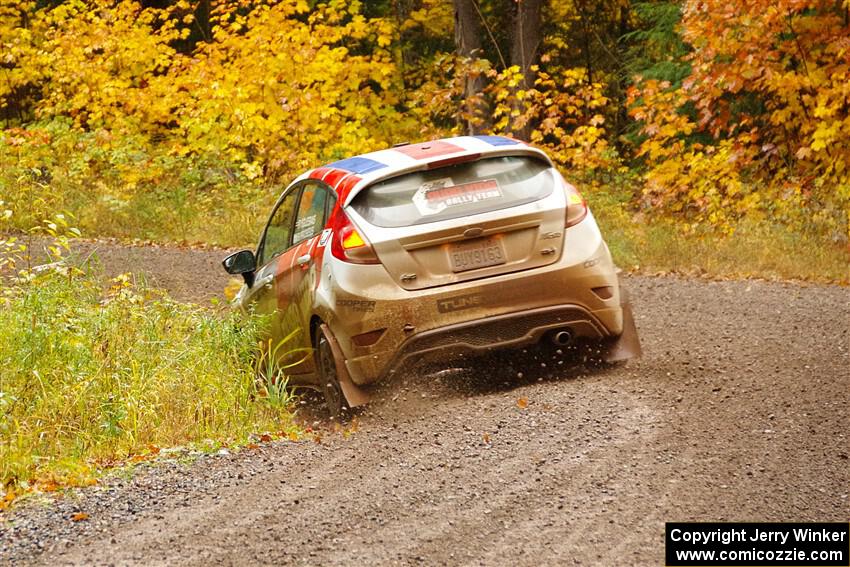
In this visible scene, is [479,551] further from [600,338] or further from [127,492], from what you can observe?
[600,338]

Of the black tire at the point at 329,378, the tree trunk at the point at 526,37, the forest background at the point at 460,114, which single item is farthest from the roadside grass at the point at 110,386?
the tree trunk at the point at 526,37

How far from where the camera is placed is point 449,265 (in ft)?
24.3

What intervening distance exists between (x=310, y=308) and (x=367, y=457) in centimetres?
182

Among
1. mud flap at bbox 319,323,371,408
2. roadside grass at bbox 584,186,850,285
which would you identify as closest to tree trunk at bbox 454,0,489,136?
roadside grass at bbox 584,186,850,285

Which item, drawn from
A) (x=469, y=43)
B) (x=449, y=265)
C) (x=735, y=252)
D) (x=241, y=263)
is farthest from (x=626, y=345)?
(x=469, y=43)

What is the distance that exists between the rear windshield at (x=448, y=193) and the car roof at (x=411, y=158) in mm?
55

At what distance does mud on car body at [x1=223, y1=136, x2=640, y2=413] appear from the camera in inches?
291

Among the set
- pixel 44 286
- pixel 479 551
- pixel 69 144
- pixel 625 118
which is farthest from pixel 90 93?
pixel 479 551

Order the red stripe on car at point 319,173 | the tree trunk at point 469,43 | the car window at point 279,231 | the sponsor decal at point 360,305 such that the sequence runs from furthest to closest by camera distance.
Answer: the tree trunk at point 469,43
the car window at point 279,231
the red stripe on car at point 319,173
the sponsor decal at point 360,305

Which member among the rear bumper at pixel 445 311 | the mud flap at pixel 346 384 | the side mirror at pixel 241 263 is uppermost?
the rear bumper at pixel 445 311

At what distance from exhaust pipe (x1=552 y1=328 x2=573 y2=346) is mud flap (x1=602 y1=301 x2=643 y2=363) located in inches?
20.7

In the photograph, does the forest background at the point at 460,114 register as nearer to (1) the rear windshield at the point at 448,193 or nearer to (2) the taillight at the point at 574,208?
(2) the taillight at the point at 574,208

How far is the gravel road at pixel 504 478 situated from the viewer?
190 inches

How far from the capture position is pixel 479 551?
467 cm
